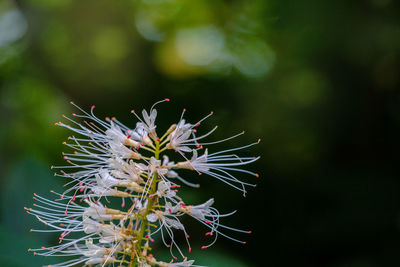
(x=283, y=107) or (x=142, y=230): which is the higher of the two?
(x=283, y=107)

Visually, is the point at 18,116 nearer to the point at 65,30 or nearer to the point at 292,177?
the point at 65,30

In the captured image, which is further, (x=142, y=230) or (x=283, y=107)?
(x=283, y=107)

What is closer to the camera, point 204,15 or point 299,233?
point 299,233

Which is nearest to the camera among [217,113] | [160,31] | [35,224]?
[35,224]

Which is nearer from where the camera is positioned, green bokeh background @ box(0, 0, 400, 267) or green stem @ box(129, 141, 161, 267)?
green stem @ box(129, 141, 161, 267)

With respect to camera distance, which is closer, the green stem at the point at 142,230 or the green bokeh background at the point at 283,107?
the green stem at the point at 142,230

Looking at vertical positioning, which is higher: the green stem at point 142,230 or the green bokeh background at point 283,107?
the green bokeh background at point 283,107

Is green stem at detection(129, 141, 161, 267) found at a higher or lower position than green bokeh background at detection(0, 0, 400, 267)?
lower

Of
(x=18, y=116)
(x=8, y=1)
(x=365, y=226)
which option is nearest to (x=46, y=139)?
(x=18, y=116)
